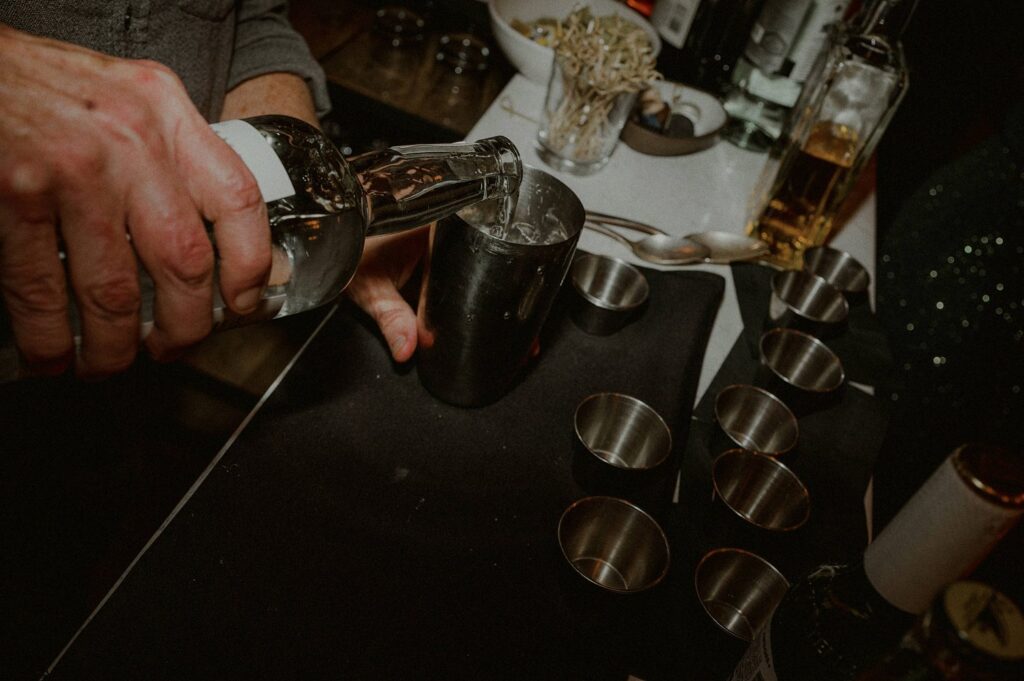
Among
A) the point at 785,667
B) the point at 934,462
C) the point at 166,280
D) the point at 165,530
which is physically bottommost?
the point at 934,462

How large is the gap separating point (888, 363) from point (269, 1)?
53.7 inches

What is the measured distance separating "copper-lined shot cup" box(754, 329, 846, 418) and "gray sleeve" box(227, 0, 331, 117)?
3.36ft

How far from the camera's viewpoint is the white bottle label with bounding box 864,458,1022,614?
39 centimetres

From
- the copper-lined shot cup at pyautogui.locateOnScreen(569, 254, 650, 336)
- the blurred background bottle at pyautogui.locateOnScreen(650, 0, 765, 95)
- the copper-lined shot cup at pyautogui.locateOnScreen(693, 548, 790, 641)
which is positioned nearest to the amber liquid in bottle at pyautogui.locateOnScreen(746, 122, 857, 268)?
the copper-lined shot cup at pyautogui.locateOnScreen(569, 254, 650, 336)

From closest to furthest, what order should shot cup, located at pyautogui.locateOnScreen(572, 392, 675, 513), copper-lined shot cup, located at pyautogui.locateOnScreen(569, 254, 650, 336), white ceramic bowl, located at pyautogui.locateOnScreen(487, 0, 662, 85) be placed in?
shot cup, located at pyautogui.locateOnScreen(572, 392, 675, 513), copper-lined shot cup, located at pyautogui.locateOnScreen(569, 254, 650, 336), white ceramic bowl, located at pyautogui.locateOnScreen(487, 0, 662, 85)

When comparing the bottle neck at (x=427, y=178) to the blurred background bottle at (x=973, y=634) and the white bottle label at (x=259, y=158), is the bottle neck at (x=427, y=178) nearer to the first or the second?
the white bottle label at (x=259, y=158)

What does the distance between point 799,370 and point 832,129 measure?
0.51 meters

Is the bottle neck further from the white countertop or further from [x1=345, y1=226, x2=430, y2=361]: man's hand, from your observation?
the white countertop

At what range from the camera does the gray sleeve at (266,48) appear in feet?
4.22

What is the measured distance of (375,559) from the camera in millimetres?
685

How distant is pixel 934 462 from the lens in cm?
175

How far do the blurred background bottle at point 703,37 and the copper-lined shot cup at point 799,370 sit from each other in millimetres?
940

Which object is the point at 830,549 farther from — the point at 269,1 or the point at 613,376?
the point at 269,1

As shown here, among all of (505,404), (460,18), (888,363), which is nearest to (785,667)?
(505,404)
